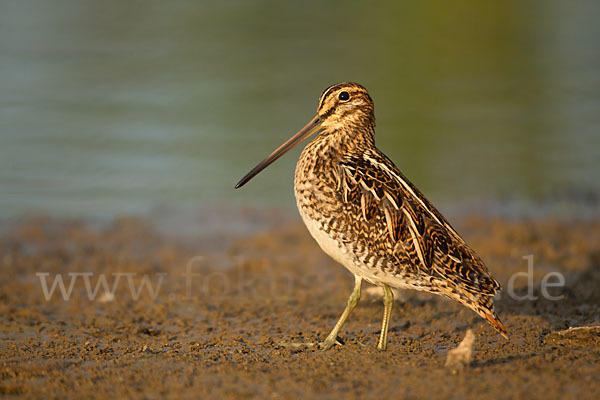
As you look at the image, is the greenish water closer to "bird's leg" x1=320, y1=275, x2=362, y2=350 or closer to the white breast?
"bird's leg" x1=320, y1=275, x2=362, y2=350

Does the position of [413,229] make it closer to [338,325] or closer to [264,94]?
[338,325]

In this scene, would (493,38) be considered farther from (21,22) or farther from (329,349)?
(329,349)

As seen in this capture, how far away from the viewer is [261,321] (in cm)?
579

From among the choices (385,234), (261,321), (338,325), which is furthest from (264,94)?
(385,234)

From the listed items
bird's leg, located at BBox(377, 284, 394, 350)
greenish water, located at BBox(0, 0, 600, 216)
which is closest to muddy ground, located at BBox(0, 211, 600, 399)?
bird's leg, located at BBox(377, 284, 394, 350)

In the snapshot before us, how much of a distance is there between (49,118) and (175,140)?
7.22 feet

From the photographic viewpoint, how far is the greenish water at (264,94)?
921 cm

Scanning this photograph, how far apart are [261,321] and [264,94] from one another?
6.66 m

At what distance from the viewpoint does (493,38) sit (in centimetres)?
1562

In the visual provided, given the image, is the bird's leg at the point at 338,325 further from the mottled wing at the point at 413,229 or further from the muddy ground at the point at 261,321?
the mottled wing at the point at 413,229

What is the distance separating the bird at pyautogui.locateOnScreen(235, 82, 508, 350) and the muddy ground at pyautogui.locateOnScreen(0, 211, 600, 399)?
0.41 meters

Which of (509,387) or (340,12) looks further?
(340,12)

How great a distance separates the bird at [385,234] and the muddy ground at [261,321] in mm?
405

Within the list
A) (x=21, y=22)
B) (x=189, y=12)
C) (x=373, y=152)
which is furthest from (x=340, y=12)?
(x=373, y=152)
